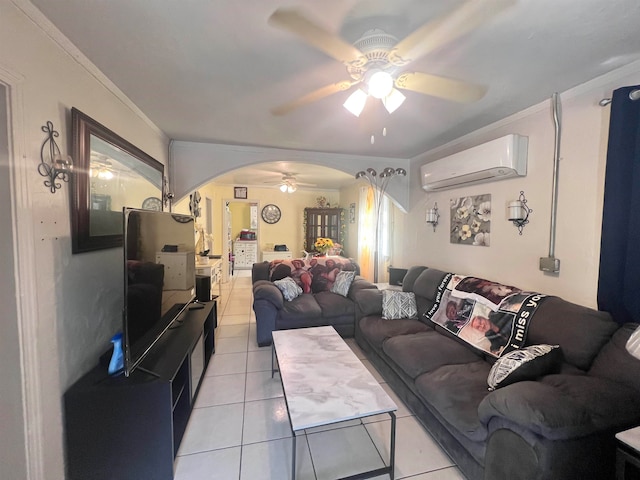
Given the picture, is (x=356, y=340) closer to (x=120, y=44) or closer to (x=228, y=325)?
(x=228, y=325)

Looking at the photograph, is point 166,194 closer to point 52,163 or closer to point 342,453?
point 52,163

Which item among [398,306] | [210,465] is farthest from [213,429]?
[398,306]

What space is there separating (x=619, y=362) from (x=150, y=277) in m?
2.62

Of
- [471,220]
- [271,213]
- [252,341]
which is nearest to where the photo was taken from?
[471,220]

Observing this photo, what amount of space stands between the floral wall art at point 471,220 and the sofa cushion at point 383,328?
101 centimetres

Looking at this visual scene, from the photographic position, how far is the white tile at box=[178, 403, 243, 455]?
167cm

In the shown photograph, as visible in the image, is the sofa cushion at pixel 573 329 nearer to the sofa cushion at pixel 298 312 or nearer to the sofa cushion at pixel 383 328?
the sofa cushion at pixel 383 328

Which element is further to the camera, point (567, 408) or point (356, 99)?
point (356, 99)

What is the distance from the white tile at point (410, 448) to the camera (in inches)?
60.4

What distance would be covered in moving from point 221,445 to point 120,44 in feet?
7.78

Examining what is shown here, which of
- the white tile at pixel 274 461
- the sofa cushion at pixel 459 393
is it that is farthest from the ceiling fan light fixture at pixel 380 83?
the white tile at pixel 274 461

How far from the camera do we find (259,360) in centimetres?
270

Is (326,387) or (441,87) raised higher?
(441,87)

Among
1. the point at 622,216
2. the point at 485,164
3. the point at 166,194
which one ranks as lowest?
the point at 622,216
